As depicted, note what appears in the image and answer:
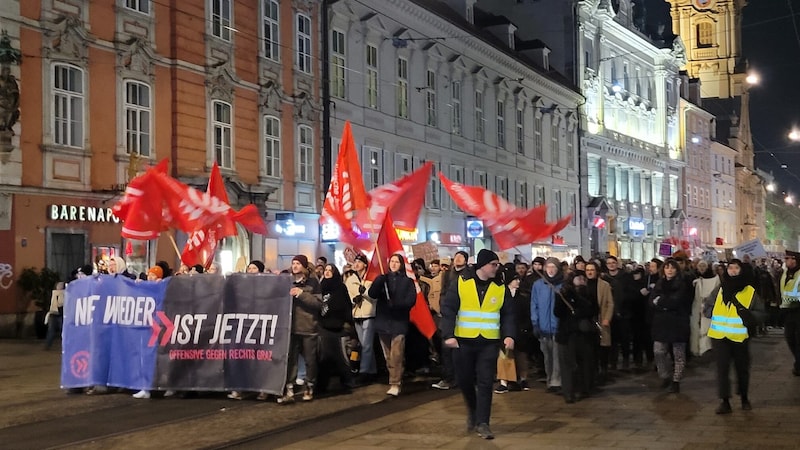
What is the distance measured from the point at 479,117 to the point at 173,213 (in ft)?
90.5

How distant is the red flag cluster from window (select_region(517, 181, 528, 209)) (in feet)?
100

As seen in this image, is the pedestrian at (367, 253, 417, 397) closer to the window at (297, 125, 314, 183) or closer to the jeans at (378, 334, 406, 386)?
the jeans at (378, 334, 406, 386)

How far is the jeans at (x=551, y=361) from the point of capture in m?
13.7

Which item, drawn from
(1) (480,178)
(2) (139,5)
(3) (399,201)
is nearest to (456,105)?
(1) (480,178)

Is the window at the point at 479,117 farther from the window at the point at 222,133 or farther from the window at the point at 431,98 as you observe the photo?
the window at the point at 222,133

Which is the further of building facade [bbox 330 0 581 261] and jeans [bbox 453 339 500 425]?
building facade [bbox 330 0 581 261]

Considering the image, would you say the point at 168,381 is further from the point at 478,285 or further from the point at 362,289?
the point at 478,285

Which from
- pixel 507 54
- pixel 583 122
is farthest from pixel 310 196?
pixel 583 122

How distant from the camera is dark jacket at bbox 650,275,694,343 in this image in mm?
13555

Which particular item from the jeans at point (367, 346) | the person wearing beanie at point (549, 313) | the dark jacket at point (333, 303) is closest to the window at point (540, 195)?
the jeans at point (367, 346)

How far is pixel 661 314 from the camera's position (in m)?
13.7

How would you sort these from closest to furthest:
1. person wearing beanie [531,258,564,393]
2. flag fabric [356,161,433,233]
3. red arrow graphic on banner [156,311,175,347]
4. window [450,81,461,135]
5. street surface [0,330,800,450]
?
1. street surface [0,330,800,450]
2. red arrow graphic on banner [156,311,175,347]
3. person wearing beanie [531,258,564,393]
4. flag fabric [356,161,433,233]
5. window [450,81,461,135]

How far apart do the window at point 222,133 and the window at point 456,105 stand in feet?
46.4

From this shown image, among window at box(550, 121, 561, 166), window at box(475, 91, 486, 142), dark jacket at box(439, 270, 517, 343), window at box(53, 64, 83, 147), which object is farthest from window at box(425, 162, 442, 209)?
dark jacket at box(439, 270, 517, 343)
